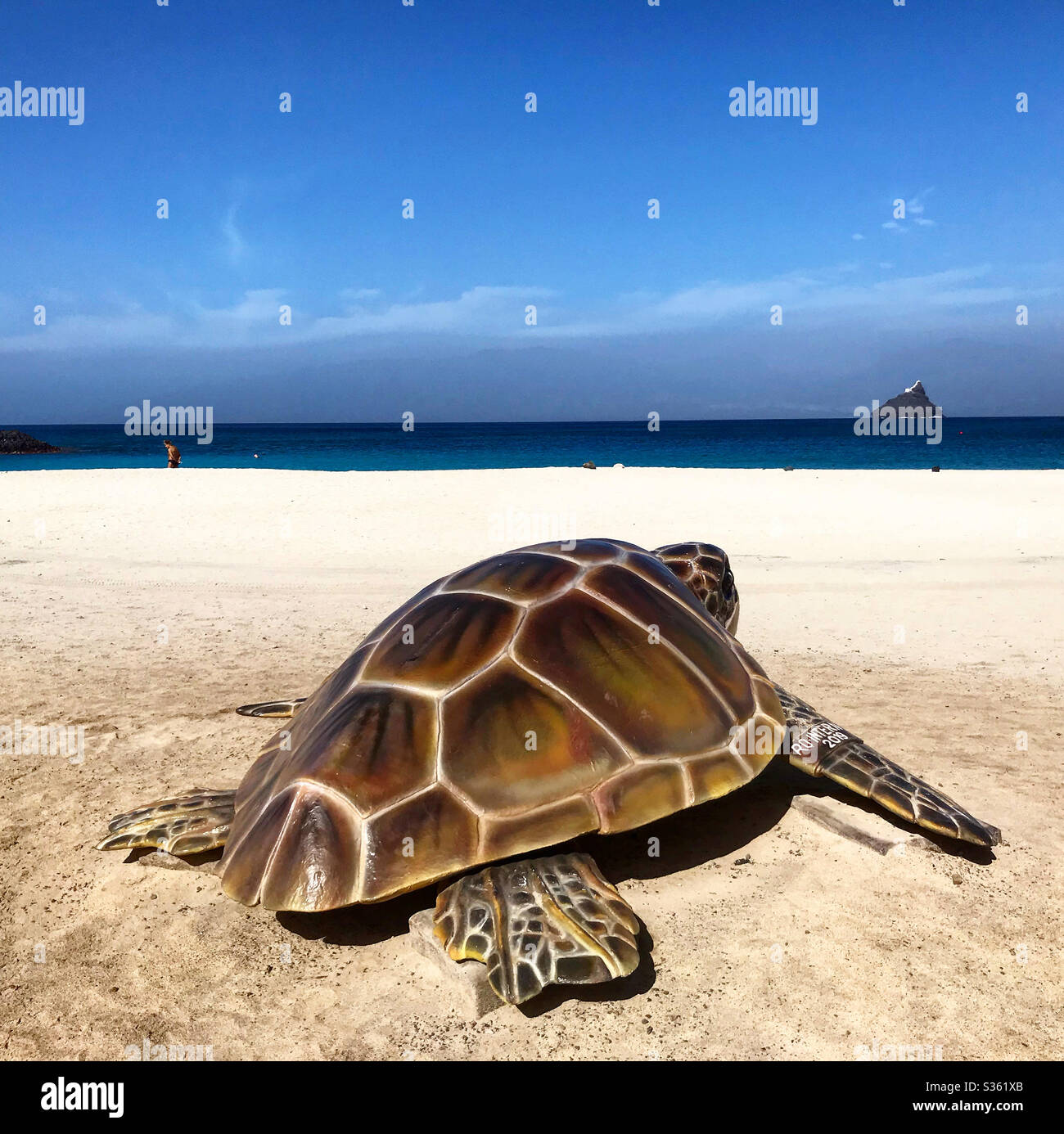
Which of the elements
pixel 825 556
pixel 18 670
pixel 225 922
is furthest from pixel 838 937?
pixel 825 556

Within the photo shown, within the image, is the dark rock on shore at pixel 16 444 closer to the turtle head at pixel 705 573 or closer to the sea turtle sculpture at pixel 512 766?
the turtle head at pixel 705 573

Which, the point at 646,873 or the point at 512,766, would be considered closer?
the point at 512,766

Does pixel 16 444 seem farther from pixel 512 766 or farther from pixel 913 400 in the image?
pixel 913 400

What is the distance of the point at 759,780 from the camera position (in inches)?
170

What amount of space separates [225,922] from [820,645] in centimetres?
558

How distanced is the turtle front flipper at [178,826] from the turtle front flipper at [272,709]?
1.41 meters

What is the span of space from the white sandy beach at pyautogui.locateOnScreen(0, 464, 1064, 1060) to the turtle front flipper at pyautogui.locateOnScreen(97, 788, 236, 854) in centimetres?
14

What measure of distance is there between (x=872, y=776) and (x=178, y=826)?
123 inches

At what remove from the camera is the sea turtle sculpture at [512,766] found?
2.75 m

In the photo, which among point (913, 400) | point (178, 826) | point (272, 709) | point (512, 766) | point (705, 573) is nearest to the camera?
point (512, 766)

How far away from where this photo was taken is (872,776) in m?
3.71

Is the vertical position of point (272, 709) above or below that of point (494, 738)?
below

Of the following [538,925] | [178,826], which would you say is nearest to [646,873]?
[538,925]
